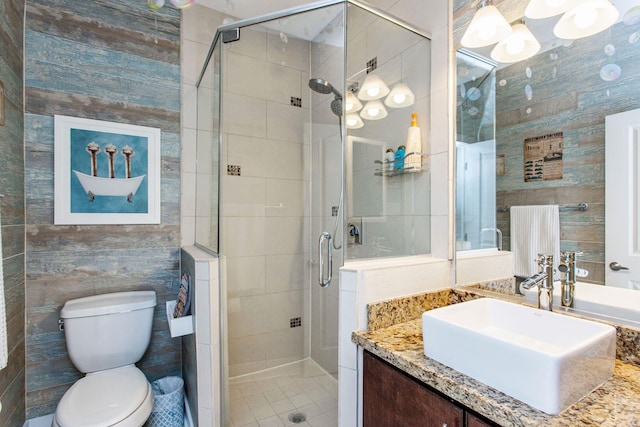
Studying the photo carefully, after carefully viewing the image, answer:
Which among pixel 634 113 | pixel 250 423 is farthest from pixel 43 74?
pixel 634 113

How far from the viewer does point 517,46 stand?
1183mm

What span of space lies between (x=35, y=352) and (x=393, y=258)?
2.04 metres

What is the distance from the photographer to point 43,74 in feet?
5.53

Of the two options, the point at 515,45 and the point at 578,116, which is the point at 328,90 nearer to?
the point at 515,45

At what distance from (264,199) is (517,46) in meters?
1.54

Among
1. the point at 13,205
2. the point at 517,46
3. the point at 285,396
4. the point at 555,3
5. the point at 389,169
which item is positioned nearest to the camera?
the point at 555,3

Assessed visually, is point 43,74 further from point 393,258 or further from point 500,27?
point 500,27

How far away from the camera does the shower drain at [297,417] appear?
1724mm

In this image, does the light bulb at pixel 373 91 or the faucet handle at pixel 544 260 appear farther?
the light bulb at pixel 373 91

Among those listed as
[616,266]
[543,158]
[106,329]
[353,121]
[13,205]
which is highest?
[353,121]

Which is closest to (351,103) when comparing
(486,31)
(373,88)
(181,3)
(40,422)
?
(373,88)

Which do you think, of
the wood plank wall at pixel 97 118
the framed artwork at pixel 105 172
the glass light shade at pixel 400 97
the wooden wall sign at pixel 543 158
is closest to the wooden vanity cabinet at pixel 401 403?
the wooden wall sign at pixel 543 158

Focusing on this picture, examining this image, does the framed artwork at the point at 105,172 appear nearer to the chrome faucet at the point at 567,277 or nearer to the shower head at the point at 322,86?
the shower head at the point at 322,86

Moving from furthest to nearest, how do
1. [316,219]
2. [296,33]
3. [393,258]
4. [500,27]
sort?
[316,219], [296,33], [393,258], [500,27]
